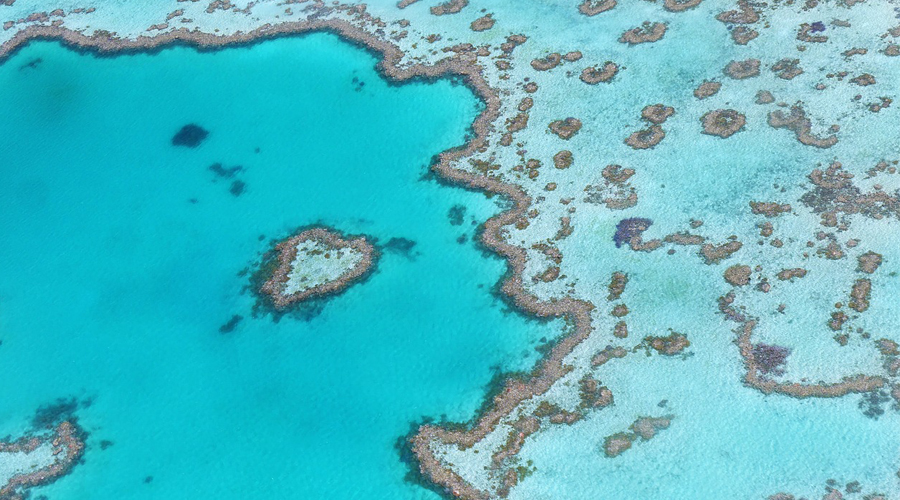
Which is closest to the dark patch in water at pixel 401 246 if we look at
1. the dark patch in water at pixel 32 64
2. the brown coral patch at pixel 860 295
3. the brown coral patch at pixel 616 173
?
the brown coral patch at pixel 616 173

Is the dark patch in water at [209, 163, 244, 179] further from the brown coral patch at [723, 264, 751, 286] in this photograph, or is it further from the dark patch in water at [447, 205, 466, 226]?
the brown coral patch at [723, 264, 751, 286]

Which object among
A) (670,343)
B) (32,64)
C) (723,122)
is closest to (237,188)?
(32,64)

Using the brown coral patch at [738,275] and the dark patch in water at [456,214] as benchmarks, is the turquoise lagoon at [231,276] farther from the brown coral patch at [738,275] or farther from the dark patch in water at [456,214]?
the brown coral patch at [738,275]

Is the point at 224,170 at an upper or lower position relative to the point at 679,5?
lower

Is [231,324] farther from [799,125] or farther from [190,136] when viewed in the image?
[799,125]

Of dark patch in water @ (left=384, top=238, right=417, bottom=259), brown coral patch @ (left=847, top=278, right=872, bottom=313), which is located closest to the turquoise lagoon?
dark patch in water @ (left=384, top=238, right=417, bottom=259)
